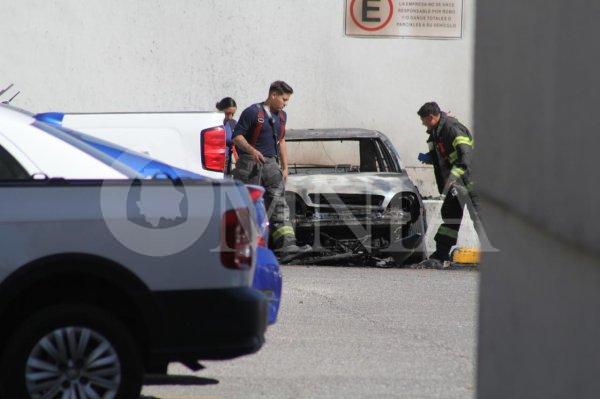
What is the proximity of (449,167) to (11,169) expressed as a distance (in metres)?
8.69

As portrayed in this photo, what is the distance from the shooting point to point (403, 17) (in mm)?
18219

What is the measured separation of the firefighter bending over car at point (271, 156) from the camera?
1295cm

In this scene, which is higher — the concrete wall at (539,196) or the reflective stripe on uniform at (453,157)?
the concrete wall at (539,196)

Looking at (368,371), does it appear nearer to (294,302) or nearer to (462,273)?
(294,302)

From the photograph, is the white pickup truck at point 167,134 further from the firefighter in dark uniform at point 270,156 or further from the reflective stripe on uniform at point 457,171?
the reflective stripe on uniform at point 457,171

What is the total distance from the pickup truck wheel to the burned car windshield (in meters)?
8.50

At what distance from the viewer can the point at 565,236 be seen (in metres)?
2.58

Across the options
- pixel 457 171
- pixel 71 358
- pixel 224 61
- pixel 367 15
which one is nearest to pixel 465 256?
pixel 457 171

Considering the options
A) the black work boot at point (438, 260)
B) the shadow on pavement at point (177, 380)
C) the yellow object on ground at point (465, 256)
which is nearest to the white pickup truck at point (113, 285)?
the shadow on pavement at point (177, 380)

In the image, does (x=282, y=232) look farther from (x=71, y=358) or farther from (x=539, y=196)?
(x=539, y=196)

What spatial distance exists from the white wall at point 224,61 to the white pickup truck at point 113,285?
12830 millimetres

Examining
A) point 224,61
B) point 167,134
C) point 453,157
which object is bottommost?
point 453,157

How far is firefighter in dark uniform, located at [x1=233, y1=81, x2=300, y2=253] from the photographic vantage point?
42.5 ft

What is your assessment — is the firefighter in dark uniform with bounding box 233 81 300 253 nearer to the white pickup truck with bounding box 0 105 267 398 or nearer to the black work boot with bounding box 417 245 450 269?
the black work boot with bounding box 417 245 450 269
